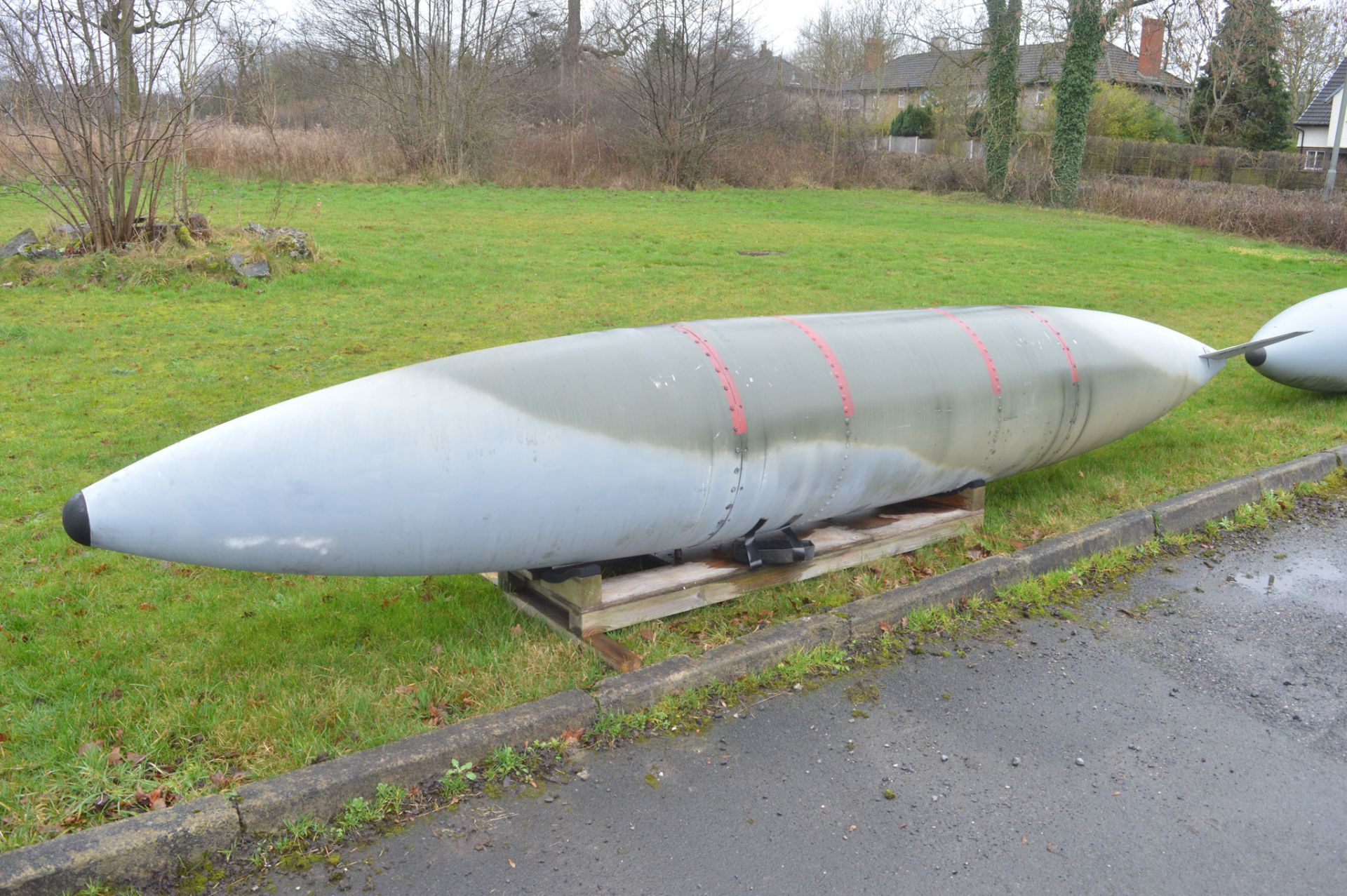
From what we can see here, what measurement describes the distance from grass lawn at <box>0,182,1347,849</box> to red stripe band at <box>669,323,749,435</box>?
2.79 feet

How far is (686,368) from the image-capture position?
3.67m

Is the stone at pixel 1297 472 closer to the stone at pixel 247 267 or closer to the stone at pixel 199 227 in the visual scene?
the stone at pixel 247 267

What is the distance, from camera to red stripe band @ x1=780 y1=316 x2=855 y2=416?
3953 mm

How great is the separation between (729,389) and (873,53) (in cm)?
4278

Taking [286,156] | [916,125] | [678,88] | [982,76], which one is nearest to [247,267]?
[286,156]

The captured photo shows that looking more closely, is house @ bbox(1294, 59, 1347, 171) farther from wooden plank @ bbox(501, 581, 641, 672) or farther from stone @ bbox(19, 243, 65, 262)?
wooden plank @ bbox(501, 581, 641, 672)

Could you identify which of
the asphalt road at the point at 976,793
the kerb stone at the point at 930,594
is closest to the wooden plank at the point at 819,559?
the kerb stone at the point at 930,594

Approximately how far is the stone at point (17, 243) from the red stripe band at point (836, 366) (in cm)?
1019

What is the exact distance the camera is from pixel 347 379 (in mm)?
7250

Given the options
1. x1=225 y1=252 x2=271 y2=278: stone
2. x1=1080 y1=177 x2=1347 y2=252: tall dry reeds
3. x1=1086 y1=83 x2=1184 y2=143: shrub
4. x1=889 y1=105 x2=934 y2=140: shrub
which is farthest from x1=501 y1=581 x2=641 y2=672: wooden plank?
x1=889 y1=105 x2=934 y2=140: shrub

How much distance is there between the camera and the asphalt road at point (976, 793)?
2.60 m

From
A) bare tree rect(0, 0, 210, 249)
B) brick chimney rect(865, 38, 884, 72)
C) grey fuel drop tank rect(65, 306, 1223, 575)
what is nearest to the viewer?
grey fuel drop tank rect(65, 306, 1223, 575)

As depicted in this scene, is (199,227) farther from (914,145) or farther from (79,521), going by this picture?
(914,145)

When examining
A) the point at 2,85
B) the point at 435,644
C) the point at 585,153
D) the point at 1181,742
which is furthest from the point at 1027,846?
the point at 585,153
